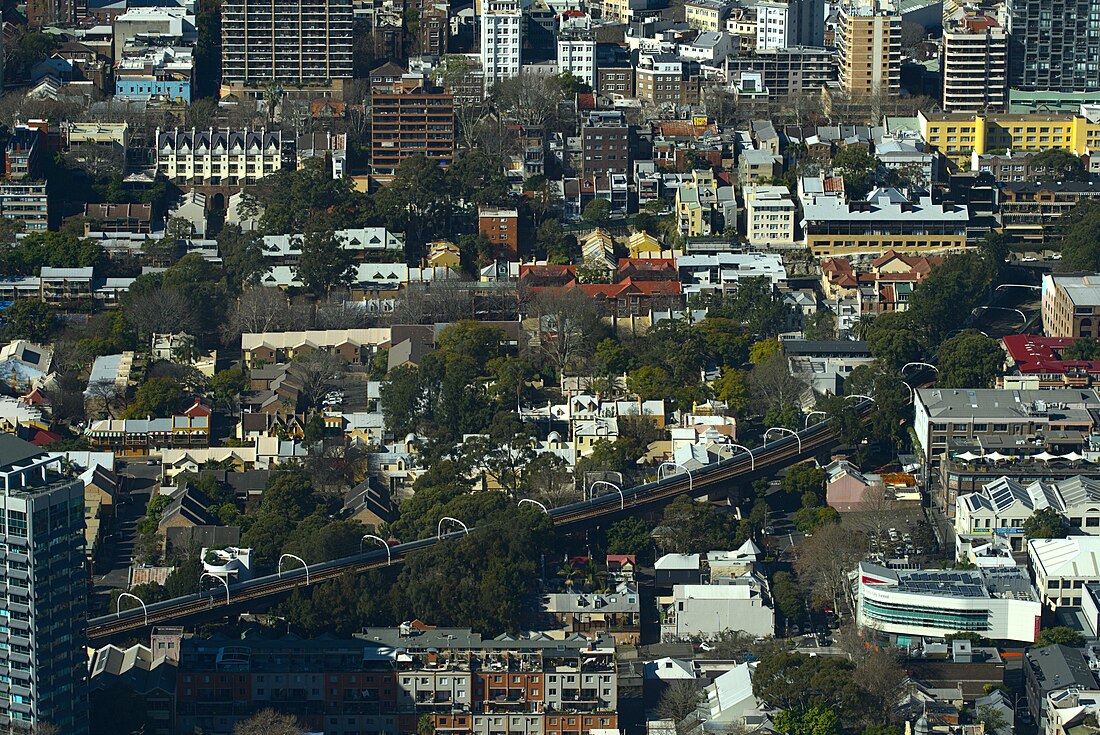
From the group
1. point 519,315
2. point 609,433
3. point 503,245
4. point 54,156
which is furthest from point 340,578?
point 54,156

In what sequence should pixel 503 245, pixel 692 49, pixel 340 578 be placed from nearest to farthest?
pixel 340 578 → pixel 503 245 → pixel 692 49

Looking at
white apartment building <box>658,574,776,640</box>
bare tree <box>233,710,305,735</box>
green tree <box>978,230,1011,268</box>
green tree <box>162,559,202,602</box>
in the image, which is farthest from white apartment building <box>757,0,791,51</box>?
bare tree <box>233,710,305,735</box>

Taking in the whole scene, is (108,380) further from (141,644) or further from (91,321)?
(141,644)

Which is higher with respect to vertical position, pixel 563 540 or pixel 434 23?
pixel 434 23

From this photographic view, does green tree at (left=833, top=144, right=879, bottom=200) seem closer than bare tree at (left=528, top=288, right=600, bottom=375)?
No

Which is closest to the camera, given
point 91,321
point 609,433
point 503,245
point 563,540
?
point 563,540

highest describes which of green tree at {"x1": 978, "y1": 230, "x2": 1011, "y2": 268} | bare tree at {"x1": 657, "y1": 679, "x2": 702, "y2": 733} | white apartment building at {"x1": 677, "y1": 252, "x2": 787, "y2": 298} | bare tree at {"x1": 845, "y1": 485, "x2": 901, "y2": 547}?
green tree at {"x1": 978, "y1": 230, "x2": 1011, "y2": 268}

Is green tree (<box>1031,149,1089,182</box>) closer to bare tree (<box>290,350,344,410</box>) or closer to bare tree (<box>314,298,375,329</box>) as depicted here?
bare tree (<box>314,298,375,329</box>)
